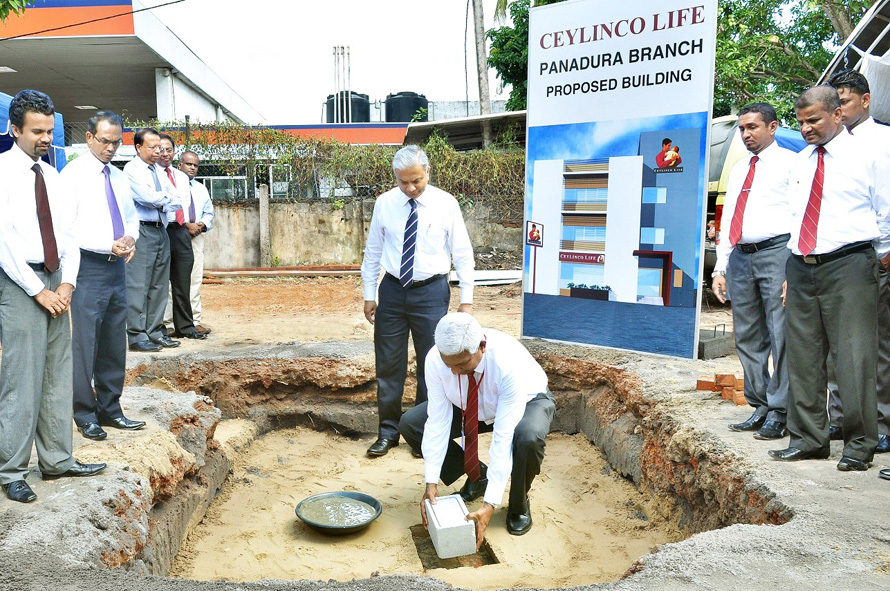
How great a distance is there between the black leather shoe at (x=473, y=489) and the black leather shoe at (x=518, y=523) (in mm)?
346

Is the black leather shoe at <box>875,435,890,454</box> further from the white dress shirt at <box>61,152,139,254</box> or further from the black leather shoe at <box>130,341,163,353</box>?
the black leather shoe at <box>130,341,163,353</box>

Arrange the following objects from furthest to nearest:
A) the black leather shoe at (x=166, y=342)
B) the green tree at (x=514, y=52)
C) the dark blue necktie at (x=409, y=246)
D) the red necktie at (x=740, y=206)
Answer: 1. the green tree at (x=514, y=52)
2. the black leather shoe at (x=166, y=342)
3. the dark blue necktie at (x=409, y=246)
4. the red necktie at (x=740, y=206)

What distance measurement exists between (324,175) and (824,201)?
11.6 metres

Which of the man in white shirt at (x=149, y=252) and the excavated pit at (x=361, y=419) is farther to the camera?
the man in white shirt at (x=149, y=252)

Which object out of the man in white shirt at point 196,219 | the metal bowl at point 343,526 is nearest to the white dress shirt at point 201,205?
the man in white shirt at point 196,219

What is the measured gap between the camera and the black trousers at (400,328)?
15.9ft

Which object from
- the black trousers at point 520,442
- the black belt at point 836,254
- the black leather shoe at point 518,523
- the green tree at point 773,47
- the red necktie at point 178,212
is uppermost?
the green tree at point 773,47

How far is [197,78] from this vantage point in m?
17.8

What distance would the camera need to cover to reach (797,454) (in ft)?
11.9

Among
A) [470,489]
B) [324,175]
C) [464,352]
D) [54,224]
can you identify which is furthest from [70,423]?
[324,175]

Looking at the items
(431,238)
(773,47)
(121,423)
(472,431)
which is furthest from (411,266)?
Result: (773,47)

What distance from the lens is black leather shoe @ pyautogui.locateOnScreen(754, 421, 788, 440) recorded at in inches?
156

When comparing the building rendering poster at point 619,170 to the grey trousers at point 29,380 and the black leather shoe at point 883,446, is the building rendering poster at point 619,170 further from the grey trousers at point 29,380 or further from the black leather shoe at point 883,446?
the grey trousers at point 29,380

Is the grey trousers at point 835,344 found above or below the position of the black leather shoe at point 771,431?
above
